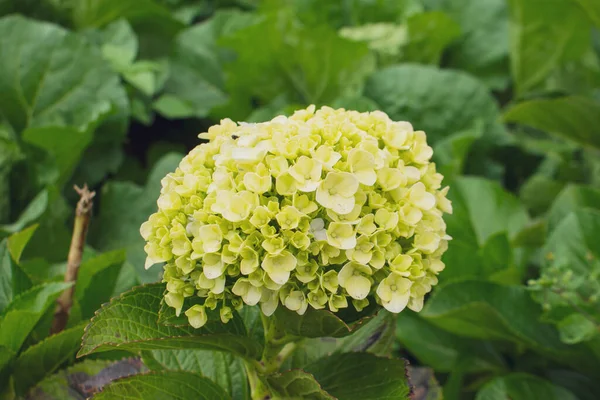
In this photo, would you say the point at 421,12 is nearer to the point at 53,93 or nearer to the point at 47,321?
the point at 53,93

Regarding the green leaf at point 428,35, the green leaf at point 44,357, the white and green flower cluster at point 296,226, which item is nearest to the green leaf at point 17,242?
the green leaf at point 44,357

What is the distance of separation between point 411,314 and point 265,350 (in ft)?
2.42

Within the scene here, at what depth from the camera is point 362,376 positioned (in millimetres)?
831

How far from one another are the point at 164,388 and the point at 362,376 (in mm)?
234

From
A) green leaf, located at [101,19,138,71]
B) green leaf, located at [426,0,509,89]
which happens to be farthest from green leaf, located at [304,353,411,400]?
green leaf, located at [426,0,509,89]

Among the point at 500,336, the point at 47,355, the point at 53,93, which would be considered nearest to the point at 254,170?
the point at 47,355

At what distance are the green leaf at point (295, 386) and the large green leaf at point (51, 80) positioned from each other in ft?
3.08

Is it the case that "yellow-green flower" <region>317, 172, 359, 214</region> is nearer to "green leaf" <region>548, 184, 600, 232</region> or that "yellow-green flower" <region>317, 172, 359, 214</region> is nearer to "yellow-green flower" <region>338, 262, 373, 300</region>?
"yellow-green flower" <region>338, 262, 373, 300</region>

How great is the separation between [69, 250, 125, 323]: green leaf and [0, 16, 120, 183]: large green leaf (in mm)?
550

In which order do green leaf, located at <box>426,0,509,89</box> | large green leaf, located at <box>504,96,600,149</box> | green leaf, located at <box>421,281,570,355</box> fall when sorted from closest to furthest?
1. green leaf, located at <box>421,281,570,355</box>
2. large green leaf, located at <box>504,96,600,149</box>
3. green leaf, located at <box>426,0,509,89</box>

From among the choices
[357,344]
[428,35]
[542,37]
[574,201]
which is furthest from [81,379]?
[542,37]

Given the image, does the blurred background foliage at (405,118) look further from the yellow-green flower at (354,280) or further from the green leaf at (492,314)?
the yellow-green flower at (354,280)

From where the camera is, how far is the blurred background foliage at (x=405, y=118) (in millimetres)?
1341

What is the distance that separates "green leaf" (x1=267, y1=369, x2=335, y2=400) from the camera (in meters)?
0.77
